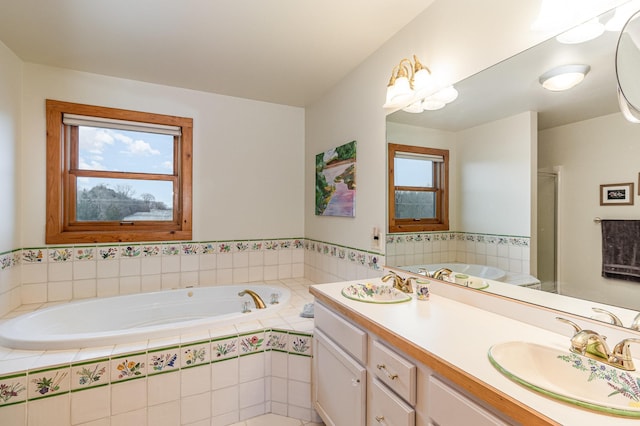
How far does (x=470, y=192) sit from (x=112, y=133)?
2779 mm

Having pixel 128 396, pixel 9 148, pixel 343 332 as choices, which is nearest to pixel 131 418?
pixel 128 396

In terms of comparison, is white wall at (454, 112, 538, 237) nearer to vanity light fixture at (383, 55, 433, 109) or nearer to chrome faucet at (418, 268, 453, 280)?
chrome faucet at (418, 268, 453, 280)

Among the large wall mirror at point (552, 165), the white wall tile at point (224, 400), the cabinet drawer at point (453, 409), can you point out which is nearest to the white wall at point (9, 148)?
the white wall tile at point (224, 400)

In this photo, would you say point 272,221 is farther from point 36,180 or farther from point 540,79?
point 540,79

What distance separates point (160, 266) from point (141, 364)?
3.98 ft

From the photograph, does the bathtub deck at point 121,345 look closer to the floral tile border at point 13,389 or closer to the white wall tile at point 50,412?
the floral tile border at point 13,389

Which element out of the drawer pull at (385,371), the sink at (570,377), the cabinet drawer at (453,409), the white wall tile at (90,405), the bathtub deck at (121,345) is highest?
the sink at (570,377)

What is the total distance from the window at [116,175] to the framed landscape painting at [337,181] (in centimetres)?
119

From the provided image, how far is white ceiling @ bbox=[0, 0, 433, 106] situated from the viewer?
5.36 feet

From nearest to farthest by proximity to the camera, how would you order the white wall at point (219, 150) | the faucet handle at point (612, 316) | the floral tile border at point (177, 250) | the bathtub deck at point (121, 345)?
1. the faucet handle at point (612, 316)
2. the bathtub deck at point (121, 345)
3. the floral tile border at point (177, 250)
4. the white wall at point (219, 150)

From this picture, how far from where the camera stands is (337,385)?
4.71 feet

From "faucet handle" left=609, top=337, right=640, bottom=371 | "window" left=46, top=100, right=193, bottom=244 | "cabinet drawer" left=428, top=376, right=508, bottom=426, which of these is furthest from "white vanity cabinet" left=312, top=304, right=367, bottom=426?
"window" left=46, top=100, right=193, bottom=244

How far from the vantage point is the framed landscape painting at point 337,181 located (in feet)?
7.72

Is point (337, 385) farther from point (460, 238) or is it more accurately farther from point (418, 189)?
point (418, 189)
